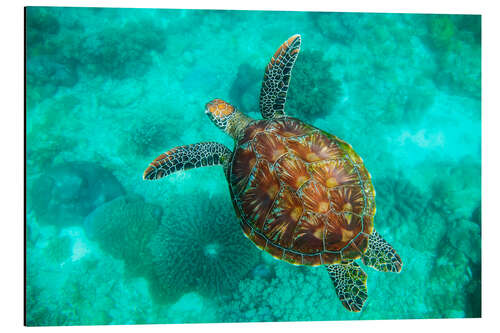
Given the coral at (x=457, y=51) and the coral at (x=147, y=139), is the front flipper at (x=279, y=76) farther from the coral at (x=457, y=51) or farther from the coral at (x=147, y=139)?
the coral at (x=457, y=51)

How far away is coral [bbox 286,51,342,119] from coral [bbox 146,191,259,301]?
1.19 metres

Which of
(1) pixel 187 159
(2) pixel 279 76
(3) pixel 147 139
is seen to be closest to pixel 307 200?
(1) pixel 187 159

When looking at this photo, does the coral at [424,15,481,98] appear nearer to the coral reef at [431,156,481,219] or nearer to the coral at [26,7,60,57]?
the coral reef at [431,156,481,219]

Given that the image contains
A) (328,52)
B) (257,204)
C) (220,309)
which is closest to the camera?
(257,204)

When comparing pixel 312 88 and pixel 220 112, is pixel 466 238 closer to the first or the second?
pixel 312 88

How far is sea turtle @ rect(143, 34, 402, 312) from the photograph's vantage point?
140 centimetres

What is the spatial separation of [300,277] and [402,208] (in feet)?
3.88

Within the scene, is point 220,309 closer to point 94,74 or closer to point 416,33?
point 94,74

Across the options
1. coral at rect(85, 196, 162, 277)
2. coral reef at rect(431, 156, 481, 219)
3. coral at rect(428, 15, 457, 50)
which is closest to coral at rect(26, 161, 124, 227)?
coral at rect(85, 196, 162, 277)

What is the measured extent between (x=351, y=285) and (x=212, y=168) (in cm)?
147

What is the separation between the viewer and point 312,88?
2373mm

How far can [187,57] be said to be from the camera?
2.48 metres
